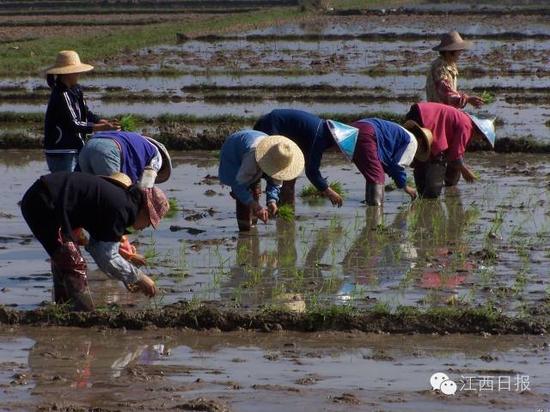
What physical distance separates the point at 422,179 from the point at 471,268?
8.15ft

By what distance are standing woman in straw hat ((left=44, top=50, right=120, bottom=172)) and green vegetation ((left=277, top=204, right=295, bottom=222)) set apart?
1.44m

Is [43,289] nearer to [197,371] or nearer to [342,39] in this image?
[197,371]

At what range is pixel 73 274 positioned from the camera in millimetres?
6176

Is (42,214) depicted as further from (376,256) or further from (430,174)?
(430,174)

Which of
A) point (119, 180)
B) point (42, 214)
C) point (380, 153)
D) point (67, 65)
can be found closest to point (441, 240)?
point (380, 153)

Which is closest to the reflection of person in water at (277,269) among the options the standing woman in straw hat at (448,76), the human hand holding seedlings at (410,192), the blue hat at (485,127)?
the human hand holding seedlings at (410,192)

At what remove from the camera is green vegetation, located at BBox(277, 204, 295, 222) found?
866 cm

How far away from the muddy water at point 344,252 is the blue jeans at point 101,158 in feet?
2.15

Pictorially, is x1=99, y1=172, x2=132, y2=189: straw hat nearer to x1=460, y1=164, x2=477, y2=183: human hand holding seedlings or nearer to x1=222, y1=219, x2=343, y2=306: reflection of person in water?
x1=222, y1=219, x2=343, y2=306: reflection of person in water

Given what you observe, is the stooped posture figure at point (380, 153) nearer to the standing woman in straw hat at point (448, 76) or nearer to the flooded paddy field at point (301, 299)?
the flooded paddy field at point (301, 299)

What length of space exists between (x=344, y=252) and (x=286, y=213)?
867 mm

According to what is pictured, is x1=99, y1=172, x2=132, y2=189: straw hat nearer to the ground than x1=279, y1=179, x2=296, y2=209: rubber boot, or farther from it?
farther from it

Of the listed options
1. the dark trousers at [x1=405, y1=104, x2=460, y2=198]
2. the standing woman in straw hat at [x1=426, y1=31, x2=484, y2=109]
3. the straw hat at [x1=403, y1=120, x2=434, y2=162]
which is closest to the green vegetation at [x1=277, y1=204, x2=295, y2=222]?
the straw hat at [x1=403, y1=120, x2=434, y2=162]

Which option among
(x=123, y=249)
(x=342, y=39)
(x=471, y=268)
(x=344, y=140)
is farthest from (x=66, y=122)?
(x=342, y=39)
